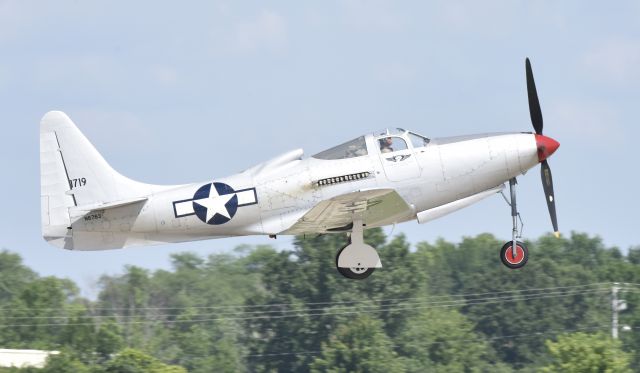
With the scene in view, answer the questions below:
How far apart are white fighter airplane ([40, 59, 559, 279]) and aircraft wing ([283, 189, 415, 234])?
0.02 meters

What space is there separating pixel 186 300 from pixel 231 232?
204 feet

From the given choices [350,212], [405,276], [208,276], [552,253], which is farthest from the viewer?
[208,276]

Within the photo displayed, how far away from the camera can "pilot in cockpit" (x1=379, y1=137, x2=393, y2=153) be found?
21.1 m

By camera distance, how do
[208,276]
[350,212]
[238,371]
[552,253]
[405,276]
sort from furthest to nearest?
[208,276] → [552,253] → [405,276] → [238,371] → [350,212]

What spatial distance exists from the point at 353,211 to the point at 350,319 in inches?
1626

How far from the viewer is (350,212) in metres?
21.0

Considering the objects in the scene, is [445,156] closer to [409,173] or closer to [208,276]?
[409,173]

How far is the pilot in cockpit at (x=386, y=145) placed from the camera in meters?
21.1

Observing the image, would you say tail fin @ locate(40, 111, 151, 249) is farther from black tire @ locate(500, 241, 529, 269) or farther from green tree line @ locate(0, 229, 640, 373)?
green tree line @ locate(0, 229, 640, 373)

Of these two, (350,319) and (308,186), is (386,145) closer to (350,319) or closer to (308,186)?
(308,186)

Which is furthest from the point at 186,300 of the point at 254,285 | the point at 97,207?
the point at 97,207

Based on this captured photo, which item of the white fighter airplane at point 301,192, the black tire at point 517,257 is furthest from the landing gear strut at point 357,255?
the black tire at point 517,257

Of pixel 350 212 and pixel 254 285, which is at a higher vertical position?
pixel 254 285

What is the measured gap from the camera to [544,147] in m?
21.6
